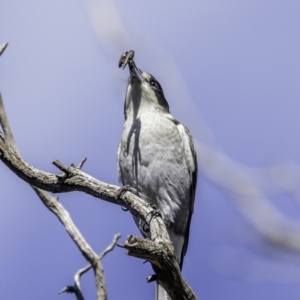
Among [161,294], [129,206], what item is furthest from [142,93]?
[129,206]

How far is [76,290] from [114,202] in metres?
1.18

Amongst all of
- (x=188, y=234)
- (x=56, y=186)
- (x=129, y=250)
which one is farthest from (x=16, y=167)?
(x=188, y=234)

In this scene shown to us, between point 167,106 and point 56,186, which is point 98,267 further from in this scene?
point 167,106

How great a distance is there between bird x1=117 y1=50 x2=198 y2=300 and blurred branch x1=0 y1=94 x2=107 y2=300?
54 centimetres

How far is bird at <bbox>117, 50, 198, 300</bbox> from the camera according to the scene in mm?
6535

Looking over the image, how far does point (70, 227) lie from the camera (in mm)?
6535

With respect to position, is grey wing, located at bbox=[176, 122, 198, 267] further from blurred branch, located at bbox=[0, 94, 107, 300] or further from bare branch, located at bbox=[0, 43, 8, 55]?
bare branch, located at bbox=[0, 43, 8, 55]

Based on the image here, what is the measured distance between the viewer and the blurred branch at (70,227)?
619cm

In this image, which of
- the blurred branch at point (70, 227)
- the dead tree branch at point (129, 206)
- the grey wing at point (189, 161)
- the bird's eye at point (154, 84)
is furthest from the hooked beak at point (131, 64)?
the dead tree branch at point (129, 206)

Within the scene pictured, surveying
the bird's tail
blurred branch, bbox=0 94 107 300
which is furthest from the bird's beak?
the bird's tail

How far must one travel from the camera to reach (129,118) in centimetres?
704

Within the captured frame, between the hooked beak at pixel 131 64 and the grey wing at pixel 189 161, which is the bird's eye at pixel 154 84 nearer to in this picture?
the hooked beak at pixel 131 64

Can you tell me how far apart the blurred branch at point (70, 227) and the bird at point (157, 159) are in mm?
537

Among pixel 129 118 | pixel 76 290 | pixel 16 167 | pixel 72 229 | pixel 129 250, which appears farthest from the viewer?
pixel 129 118
